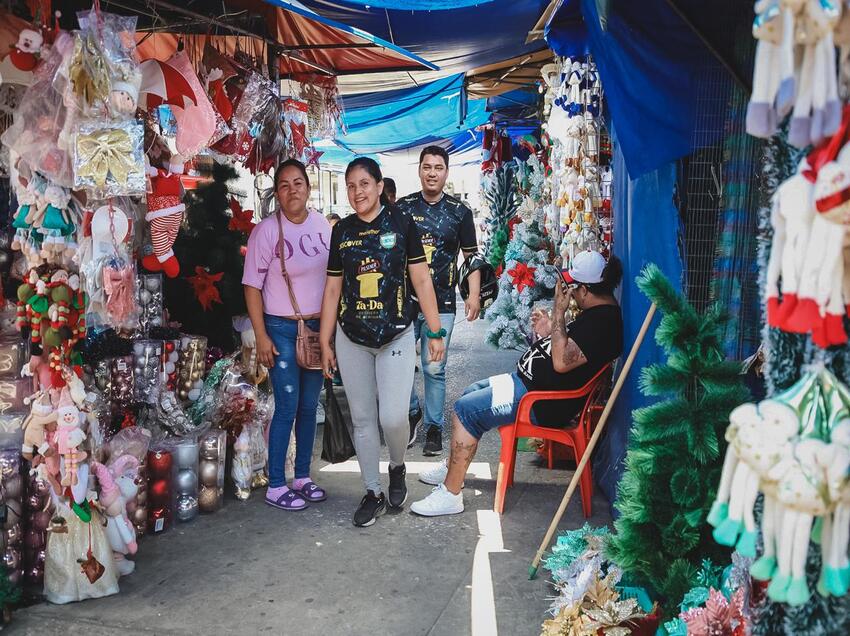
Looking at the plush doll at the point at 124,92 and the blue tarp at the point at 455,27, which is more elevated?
the blue tarp at the point at 455,27

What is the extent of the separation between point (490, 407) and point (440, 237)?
1.45m

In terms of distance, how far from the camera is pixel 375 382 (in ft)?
13.1

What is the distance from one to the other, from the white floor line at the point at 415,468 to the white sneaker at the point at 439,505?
2.14 ft

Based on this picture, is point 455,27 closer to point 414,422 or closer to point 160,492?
point 414,422

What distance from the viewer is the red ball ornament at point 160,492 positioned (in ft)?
12.7


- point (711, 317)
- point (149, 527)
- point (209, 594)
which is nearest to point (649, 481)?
point (711, 317)

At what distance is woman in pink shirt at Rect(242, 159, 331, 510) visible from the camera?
406cm

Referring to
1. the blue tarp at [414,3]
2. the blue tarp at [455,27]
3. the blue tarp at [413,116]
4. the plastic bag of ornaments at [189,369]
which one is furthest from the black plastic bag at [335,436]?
the blue tarp at [413,116]

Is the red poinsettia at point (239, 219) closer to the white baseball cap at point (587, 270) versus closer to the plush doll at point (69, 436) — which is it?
the plush doll at point (69, 436)

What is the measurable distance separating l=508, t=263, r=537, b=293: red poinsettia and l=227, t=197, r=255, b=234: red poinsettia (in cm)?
201

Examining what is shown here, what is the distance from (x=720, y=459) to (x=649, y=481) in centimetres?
24

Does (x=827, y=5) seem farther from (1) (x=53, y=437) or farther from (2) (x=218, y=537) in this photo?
(2) (x=218, y=537)

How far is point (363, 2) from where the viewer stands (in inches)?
156

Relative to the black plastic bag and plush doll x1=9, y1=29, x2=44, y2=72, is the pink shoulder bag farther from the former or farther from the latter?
plush doll x1=9, y1=29, x2=44, y2=72
